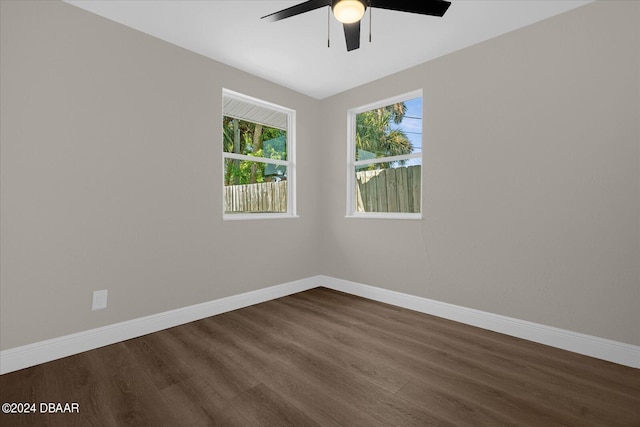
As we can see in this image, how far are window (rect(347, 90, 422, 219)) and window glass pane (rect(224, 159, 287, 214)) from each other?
914 millimetres

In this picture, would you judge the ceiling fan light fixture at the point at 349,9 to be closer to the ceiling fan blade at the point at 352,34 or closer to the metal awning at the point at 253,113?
the ceiling fan blade at the point at 352,34

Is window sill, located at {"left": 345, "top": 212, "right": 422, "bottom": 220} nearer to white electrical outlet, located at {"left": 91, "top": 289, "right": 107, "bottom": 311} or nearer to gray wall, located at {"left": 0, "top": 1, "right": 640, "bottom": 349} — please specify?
gray wall, located at {"left": 0, "top": 1, "right": 640, "bottom": 349}

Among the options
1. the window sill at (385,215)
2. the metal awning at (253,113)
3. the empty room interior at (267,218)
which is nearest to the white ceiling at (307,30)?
the empty room interior at (267,218)

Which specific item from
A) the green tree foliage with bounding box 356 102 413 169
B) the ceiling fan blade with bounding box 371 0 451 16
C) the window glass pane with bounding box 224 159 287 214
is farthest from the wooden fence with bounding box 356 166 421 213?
the ceiling fan blade with bounding box 371 0 451 16

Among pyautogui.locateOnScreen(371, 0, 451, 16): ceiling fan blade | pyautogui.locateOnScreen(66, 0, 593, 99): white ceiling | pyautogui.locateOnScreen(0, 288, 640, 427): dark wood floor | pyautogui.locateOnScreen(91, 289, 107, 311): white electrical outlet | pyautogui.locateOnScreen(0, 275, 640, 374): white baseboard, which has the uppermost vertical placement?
pyautogui.locateOnScreen(66, 0, 593, 99): white ceiling

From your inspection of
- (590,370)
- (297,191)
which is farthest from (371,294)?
(590,370)

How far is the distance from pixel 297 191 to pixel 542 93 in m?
2.68

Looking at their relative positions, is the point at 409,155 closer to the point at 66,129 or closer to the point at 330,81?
the point at 330,81

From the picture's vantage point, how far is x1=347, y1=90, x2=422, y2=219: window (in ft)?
10.8

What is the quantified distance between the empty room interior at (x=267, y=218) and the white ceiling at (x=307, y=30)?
2cm

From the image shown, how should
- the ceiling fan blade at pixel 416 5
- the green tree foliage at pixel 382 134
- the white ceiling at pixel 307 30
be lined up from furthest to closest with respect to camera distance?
the green tree foliage at pixel 382 134 < the white ceiling at pixel 307 30 < the ceiling fan blade at pixel 416 5

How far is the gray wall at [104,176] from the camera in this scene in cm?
199

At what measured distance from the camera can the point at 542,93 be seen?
240 centimetres

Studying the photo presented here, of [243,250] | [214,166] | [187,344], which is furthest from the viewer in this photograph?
[243,250]
